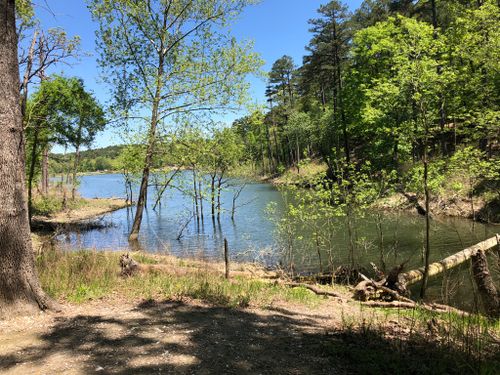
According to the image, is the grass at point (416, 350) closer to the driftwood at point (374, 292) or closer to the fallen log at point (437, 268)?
the driftwood at point (374, 292)

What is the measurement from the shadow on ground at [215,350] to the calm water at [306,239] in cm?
529

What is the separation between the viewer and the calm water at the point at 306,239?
1402 centimetres

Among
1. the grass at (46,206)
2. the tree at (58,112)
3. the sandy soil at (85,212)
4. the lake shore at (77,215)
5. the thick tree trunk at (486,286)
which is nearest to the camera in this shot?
the thick tree trunk at (486,286)

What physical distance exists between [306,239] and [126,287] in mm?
14126

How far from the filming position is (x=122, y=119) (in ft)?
53.3

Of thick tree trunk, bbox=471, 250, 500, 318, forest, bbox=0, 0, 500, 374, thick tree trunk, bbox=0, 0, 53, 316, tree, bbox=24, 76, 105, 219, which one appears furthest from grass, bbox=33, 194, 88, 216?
thick tree trunk, bbox=471, 250, 500, 318

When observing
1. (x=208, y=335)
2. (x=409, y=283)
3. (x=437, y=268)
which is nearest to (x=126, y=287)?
(x=208, y=335)

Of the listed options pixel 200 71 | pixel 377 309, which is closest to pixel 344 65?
pixel 200 71

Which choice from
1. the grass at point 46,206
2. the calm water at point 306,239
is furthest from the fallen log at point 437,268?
the grass at point 46,206

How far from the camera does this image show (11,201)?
235 inches

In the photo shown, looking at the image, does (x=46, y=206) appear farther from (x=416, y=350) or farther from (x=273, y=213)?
(x=416, y=350)

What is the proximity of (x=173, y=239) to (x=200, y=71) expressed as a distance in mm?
13033

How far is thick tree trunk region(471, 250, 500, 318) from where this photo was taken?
8195mm

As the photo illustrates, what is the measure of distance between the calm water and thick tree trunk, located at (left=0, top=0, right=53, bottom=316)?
5.83m
